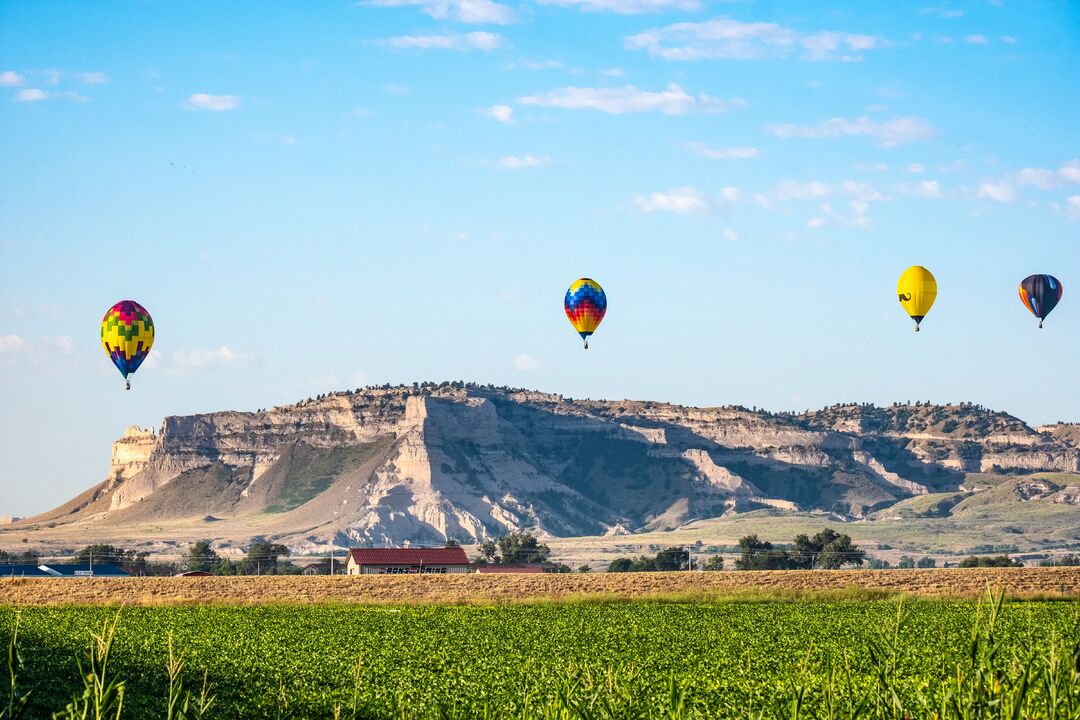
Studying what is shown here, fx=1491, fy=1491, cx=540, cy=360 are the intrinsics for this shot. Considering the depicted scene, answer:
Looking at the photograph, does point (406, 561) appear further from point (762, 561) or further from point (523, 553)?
point (523, 553)

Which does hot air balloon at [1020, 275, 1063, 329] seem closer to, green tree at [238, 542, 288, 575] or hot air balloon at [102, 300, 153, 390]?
hot air balloon at [102, 300, 153, 390]

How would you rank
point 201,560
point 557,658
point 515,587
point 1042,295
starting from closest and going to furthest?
1. point 557,658
2. point 515,587
3. point 1042,295
4. point 201,560

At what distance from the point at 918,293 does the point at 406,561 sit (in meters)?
56.5

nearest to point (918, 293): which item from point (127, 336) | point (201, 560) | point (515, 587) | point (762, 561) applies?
point (515, 587)

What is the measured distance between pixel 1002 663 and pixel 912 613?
35298mm

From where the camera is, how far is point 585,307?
81.0 metres

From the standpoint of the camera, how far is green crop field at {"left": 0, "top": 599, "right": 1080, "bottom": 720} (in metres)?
15.8

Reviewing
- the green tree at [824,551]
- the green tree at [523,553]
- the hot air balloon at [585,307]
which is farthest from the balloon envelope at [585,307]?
the green tree at [523,553]

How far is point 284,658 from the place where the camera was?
34969mm

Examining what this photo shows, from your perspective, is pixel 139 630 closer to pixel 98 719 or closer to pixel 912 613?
pixel 912 613

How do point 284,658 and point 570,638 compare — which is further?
point 570,638

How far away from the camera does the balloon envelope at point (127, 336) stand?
70812 millimetres

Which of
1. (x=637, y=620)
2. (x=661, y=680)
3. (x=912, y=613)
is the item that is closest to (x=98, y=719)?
(x=661, y=680)

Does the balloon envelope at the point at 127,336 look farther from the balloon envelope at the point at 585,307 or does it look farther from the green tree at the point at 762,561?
the green tree at the point at 762,561
